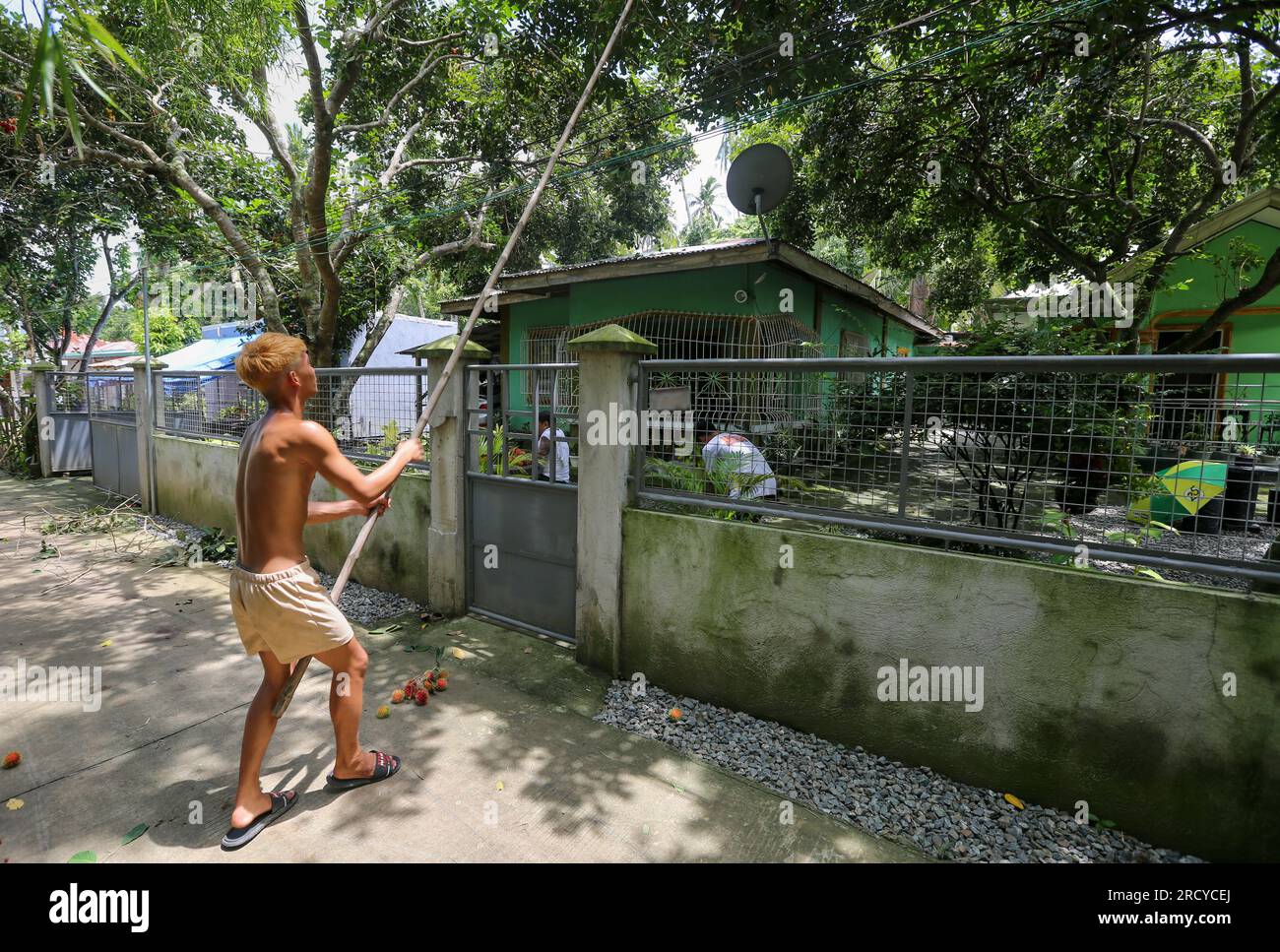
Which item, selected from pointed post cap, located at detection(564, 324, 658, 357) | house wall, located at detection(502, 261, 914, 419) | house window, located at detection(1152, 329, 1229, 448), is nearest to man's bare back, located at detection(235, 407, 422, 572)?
pointed post cap, located at detection(564, 324, 658, 357)

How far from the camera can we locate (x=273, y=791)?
284 cm

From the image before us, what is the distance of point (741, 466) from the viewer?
3.77m

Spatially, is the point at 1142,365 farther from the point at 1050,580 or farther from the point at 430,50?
the point at 430,50

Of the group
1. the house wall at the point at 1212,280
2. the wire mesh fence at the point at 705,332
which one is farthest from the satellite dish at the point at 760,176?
the house wall at the point at 1212,280

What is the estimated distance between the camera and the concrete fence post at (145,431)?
8156mm

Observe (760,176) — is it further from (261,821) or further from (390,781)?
(261,821)

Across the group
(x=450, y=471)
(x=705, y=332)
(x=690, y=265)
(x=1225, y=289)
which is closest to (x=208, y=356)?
(x=705, y=332)

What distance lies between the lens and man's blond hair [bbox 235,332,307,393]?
2.47 m

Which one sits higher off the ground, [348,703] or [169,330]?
[169,330]

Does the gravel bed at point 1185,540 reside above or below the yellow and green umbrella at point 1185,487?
below

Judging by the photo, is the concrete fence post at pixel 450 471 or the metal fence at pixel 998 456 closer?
the metal fence at pixel 998 456

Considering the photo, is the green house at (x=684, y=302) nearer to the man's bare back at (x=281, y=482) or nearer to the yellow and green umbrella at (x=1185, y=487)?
the yellow and green umbrella at (x=1185, y=487)

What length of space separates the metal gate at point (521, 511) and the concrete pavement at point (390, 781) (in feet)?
0.91

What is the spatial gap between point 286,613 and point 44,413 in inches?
468
